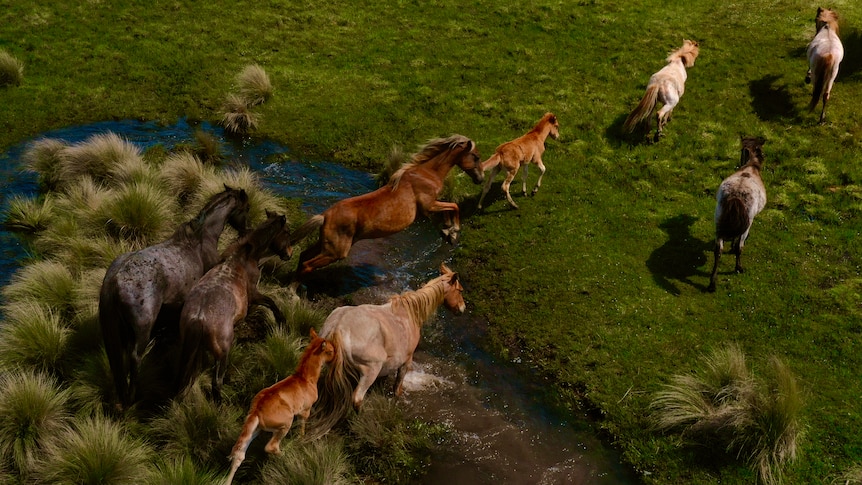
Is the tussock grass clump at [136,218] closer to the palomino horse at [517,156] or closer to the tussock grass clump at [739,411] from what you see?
the palomino horse at [517,156]

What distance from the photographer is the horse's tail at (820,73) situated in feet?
47.2

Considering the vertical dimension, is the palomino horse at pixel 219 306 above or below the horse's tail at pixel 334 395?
above

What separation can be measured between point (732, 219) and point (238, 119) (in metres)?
11.7

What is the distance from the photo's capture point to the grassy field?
9.15m

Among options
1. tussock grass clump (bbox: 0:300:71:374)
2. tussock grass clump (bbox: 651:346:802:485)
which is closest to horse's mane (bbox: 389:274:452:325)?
tussock grass clump (bbox: 651:346:802:485)

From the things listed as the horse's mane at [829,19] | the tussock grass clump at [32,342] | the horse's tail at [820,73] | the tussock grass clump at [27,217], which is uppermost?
the horse's mane at [829,19]

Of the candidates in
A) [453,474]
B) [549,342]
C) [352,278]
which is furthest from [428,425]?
[352,278]

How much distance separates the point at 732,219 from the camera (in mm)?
10312

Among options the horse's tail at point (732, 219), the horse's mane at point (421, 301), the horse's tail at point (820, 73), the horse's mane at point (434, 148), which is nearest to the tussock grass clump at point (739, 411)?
the horse's tail at point (732, 219)

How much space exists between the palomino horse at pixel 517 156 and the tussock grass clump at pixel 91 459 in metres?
7.96

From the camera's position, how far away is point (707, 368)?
8.77m

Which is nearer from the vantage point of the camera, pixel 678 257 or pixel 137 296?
pixel 137 296

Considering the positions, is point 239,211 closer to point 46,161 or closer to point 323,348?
point 323,348

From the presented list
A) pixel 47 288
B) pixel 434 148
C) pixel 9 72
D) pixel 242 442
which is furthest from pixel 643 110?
pixel 9 72
